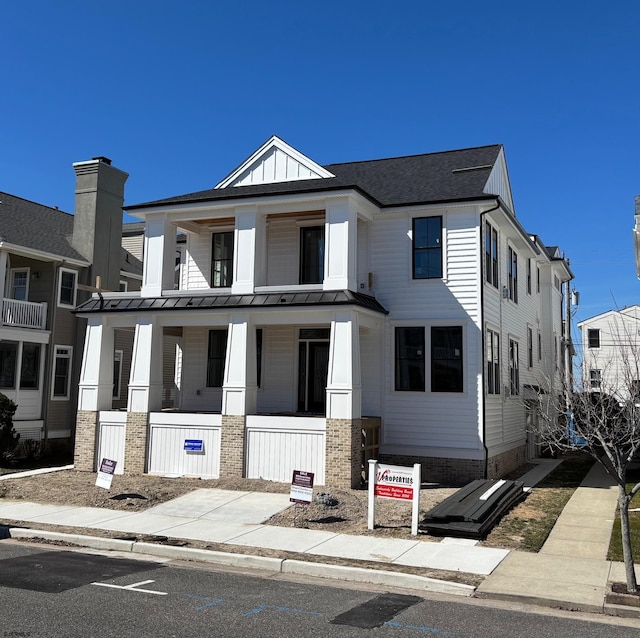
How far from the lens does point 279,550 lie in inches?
430

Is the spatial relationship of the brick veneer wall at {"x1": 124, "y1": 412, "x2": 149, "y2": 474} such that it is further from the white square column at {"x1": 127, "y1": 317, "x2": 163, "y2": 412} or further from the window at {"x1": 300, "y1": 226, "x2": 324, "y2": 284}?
the window at {"x1": 300, "y1": 226, "x2": 324, "y2": 284}

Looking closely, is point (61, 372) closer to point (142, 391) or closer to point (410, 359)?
point (142, 391)

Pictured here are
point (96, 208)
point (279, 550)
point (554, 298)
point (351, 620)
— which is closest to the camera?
point (351, 620)

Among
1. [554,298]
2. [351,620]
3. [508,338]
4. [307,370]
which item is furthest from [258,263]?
[554,298]

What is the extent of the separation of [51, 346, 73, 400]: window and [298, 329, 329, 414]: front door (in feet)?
33.7

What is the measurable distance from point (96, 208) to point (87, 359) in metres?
8.75

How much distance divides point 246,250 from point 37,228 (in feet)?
38.2

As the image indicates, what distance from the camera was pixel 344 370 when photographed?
16312 millimetres

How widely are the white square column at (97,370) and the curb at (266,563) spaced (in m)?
6.72

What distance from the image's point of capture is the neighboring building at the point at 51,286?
76.9 ft

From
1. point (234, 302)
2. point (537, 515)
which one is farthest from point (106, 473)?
point (537, 515)

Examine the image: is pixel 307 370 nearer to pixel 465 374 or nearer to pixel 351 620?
pixel 465 374

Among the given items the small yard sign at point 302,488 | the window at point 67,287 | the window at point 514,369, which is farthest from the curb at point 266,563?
the window at point 67,287

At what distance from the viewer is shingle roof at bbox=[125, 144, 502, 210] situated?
59.8 ft
